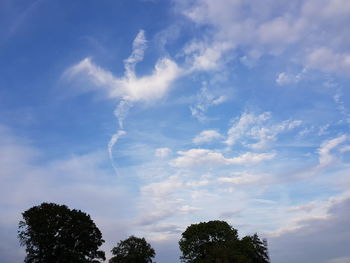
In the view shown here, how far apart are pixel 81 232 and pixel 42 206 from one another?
36.4 feet

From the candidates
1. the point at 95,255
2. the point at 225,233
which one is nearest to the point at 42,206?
the point at 95,255

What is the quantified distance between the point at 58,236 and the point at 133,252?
27.8 m

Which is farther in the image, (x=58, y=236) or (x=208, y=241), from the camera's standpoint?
(x=208, y=241)

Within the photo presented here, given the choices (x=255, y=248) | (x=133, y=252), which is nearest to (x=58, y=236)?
(x=133, y=252)

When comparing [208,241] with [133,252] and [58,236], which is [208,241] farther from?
[58,236]

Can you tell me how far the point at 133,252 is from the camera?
327 feet

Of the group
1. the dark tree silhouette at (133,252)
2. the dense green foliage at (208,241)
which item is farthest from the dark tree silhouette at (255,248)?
the dark tree silhouette at (133,252)

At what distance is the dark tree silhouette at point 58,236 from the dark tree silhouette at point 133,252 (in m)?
14.7

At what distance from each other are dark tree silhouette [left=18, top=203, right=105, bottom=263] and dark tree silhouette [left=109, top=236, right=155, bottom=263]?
14664 millimetres

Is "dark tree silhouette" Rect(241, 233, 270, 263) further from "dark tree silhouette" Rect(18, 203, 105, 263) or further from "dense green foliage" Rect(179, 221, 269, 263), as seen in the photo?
"dark tree silhouette" Rect(18, 203, 105, 263)

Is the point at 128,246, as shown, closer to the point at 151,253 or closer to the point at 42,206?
the point at 151,253

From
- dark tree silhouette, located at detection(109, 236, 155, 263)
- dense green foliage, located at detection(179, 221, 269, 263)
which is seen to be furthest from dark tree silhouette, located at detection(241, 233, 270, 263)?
dark tree silhouette, located at detection(109, 236, 155, 263)

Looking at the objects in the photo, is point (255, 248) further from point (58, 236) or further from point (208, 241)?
point (58, 236)

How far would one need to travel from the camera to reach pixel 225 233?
9912 centimetres
